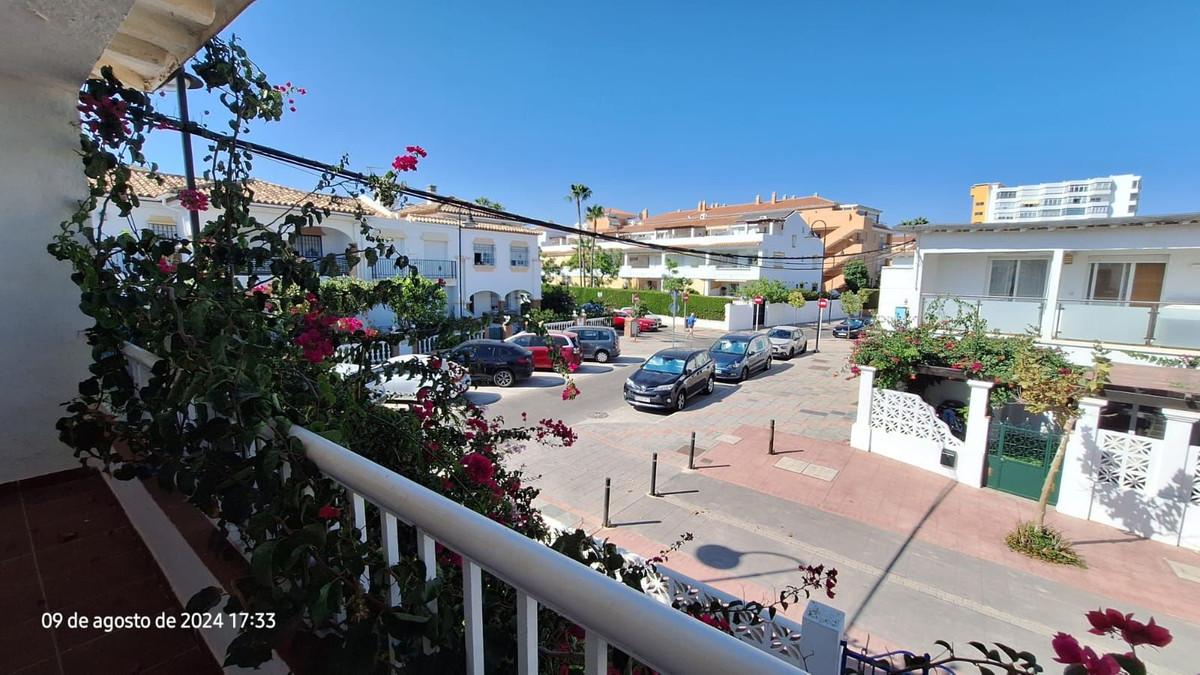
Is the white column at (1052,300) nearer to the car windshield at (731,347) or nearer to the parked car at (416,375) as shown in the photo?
the car windshield at (731,347)

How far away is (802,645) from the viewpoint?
3152mm

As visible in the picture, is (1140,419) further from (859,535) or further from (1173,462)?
(859,535)

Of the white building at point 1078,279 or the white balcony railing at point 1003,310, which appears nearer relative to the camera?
the white building at point 1078,279

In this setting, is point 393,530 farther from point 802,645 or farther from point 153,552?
point 802,645

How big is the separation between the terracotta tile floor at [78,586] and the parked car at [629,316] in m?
26.5

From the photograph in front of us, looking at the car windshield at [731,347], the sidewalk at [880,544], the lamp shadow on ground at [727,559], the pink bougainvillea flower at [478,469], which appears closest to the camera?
the pink bougainvillea flower at [478,469]

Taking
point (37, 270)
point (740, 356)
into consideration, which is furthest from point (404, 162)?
point (740, 356)

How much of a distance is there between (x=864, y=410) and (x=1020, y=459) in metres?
2.63

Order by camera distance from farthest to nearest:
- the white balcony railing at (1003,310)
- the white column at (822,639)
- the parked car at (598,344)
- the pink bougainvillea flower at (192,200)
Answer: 1. the parked car at (598,344)
2. the white balcony railing at (1003,310)
3. the white column at (822,639)
4. the pink bougainvillea flower at (192,200)

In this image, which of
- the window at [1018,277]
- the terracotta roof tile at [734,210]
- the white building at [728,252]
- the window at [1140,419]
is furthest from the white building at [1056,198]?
the window at [1140,419]

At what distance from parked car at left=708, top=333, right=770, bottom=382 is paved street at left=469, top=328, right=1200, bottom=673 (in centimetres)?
508

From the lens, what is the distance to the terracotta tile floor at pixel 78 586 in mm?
1847

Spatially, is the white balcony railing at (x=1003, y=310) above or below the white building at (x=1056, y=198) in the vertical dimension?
below

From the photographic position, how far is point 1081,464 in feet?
25.3
